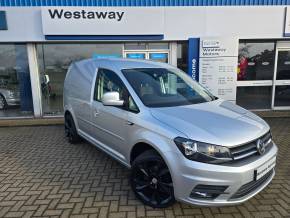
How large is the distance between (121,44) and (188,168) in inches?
250

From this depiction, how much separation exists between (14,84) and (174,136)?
7.53 meters

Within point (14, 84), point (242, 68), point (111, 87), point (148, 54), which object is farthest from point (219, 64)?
point (14, 84)

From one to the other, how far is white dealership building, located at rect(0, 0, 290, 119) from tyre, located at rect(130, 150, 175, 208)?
5219 millimetres

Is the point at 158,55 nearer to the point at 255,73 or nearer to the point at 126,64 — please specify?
the point at 255,73

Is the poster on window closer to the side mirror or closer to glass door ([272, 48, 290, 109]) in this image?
glass door ([272, 48, 290, 109])

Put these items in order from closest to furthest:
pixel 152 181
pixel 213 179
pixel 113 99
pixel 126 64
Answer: pixel 213 179 → pixel 152 181 → pixel 113 99 → pixel 126 64

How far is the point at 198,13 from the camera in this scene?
7.79 meters

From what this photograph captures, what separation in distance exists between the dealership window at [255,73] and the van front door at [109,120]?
6.00 meters

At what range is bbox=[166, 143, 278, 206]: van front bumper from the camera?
8.57 feet

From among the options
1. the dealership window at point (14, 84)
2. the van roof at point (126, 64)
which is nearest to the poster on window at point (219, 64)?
the van roof at point (126, 64)

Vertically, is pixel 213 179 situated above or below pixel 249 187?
above

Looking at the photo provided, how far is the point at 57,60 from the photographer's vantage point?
847 centimetres

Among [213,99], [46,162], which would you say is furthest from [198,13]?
[46,162]

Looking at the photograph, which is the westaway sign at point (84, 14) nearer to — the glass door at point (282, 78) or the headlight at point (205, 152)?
the glass door at point (282, 78)
